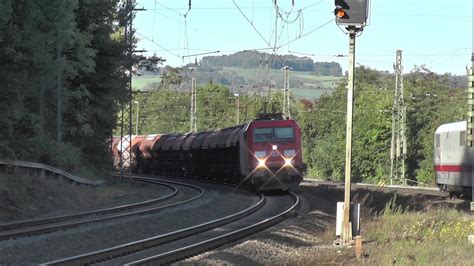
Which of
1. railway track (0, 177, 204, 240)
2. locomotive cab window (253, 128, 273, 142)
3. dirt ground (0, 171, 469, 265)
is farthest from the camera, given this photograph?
locomotive cab window (253, 128, 273, 142)

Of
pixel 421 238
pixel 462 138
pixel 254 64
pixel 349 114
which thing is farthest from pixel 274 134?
pixel 254 64

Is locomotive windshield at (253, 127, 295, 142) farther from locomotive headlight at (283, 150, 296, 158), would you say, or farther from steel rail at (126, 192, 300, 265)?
steel rail at (126, 192, 300, 265)

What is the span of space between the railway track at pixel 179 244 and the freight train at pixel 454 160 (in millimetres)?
10120

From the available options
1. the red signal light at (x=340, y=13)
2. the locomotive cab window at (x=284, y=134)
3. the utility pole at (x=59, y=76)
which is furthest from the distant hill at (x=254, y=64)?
the red signal light at (x=340, y=13)

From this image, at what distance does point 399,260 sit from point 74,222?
29.6 feet

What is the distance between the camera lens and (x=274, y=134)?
91.7 ft

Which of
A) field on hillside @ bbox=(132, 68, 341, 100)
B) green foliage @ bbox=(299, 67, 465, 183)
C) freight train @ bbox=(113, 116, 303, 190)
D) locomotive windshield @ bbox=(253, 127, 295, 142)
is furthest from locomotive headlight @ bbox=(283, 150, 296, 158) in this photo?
field on hillside @ bbox=(132, 68, 341, 100)

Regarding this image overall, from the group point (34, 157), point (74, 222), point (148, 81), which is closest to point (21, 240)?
point (74, 222)

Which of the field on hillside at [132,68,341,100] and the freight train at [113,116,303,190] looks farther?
the field on hillside at [132,68,341,100]

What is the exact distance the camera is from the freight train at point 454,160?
26.0 metres

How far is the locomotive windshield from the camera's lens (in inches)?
1093

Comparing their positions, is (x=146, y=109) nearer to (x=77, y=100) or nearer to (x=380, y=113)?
(x=380, y=113)

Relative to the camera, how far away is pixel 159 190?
30.8m

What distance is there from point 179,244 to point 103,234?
2.19 m
